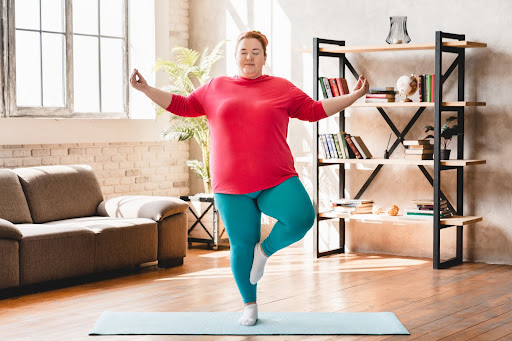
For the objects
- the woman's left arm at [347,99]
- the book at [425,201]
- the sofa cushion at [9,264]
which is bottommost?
the sofa cushion at [9,264]

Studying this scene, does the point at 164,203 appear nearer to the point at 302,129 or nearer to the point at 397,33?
the point at 302,129

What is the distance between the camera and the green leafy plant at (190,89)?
22.8 feet

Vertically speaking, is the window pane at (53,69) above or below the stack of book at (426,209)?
above

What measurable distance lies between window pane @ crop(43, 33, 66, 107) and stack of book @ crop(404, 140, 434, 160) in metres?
2.98

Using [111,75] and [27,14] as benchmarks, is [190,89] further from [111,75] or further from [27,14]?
[27,14]

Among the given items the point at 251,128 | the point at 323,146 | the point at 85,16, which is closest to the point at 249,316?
the point at 251,128

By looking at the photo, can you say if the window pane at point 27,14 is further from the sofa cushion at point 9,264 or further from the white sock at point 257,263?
the white sock at point 257,263

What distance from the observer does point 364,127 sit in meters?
6.53

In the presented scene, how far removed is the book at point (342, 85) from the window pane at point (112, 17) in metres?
2.25

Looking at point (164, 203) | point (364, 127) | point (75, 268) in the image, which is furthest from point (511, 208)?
point (75, 268)

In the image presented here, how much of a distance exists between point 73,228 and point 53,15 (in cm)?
226

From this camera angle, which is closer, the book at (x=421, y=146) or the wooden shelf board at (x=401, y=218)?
the wooden shelf board at (x=401, y=218)

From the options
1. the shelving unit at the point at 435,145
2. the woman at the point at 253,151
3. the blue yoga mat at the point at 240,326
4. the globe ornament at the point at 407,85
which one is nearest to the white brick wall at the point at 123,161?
the shelving unit at the point at 435,145

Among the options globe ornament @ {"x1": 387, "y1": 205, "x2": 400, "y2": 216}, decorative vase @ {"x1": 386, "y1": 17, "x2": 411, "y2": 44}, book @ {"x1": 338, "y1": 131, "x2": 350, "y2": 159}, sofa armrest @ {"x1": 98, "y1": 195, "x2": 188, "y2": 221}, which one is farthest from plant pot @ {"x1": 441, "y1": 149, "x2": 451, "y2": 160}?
sofa armrest @ {"x1": 98, "y1": 195, "x2": 188, "y2": 221}
